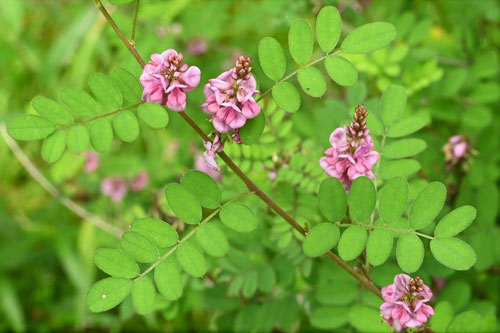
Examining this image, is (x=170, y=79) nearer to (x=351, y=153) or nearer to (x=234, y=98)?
(x=234, y=98)

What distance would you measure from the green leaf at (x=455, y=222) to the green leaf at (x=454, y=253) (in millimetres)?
15

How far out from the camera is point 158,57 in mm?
1209

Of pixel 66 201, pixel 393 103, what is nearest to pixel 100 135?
pixel 393 103

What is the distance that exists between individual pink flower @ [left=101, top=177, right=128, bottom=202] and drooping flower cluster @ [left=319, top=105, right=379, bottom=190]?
154 cm

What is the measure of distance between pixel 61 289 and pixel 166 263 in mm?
2121

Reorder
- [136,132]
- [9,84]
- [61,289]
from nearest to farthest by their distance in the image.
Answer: [136,132]
[61,289]
[9,84]

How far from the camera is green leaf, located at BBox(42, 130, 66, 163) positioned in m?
1.31

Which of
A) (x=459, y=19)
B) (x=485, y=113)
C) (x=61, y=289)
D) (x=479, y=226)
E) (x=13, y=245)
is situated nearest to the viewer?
(x=479, y=226)

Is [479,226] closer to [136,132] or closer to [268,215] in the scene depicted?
[268,215]

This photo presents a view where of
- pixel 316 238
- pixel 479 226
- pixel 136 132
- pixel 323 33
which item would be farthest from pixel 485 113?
pixel 136 132

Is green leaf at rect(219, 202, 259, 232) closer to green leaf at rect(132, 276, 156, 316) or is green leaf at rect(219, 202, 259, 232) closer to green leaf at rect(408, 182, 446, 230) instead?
green leaf at rect(132, 276, 156, 316)

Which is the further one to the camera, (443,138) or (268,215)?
(443,138)

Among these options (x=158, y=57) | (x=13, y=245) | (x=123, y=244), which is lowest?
(x=13, y=245)

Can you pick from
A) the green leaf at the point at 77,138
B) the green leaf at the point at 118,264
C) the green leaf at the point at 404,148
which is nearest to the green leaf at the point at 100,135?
the green leaf at the point at 77,138
